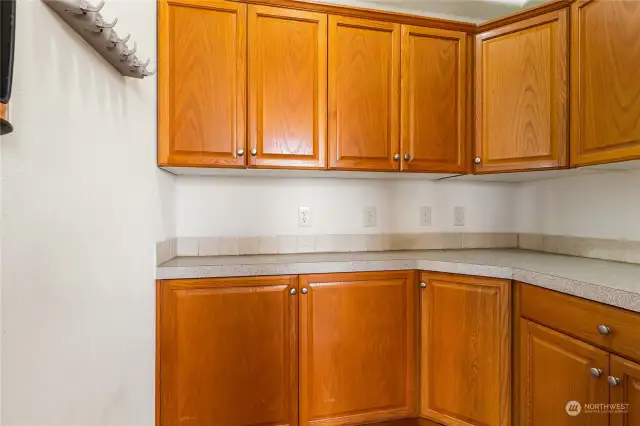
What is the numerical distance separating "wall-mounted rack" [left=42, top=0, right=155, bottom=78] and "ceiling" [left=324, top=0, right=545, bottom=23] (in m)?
1.38

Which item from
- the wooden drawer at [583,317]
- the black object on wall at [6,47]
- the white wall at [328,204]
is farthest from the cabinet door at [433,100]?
the black object on wall at [6,47]

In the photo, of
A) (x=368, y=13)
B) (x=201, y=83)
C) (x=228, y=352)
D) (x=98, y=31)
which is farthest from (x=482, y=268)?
(x=98, y=31)

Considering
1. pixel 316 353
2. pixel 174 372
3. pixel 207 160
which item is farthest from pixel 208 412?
pixel 207 160

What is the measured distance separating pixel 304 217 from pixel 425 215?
767 mm

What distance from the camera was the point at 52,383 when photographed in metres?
0.74

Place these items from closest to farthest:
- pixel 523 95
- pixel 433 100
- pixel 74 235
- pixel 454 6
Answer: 1. pixel 74 235
2. pixel 523 95
3. pixel 433 100
4. pixel 454 6

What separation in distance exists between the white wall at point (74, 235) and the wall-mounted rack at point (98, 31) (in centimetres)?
2

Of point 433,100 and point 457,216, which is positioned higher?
point 433,100

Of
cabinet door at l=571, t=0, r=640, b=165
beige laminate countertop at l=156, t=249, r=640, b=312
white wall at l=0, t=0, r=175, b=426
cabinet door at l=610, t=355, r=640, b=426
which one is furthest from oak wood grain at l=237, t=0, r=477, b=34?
cabinet door at l=610, t=355, r=640, b=426

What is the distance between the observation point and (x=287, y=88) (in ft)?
5.33

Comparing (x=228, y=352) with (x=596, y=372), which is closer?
(x=596, y=372)

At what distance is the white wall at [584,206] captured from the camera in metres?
1.65

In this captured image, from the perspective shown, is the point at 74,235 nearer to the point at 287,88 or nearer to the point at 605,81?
the point at 287,88

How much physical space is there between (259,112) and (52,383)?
1.23 meters
